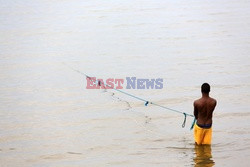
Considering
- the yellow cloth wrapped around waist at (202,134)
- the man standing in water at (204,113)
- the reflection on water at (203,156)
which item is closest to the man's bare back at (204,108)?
the man standing in water at (204,113)

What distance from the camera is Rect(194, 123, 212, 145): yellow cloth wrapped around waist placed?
9.12 m

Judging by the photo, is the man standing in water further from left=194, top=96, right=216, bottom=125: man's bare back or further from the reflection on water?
the reflection on water

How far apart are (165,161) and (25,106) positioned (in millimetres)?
5519

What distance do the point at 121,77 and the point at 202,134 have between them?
23.4ft

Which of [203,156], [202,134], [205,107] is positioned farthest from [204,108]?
[203,156]

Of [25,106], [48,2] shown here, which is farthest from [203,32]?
[48,2]

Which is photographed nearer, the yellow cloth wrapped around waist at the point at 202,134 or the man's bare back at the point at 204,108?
the man's bare back at the point at 204,108

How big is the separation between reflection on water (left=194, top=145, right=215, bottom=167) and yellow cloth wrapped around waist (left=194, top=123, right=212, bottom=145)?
0.64 ft

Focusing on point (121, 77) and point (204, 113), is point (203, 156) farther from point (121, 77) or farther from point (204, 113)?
point (121, 77)

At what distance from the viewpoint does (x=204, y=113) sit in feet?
29.3

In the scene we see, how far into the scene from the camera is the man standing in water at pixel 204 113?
29.1 feet

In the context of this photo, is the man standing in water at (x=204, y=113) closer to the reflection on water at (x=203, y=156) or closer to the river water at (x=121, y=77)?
the reflection on water at (x=203, y=156)

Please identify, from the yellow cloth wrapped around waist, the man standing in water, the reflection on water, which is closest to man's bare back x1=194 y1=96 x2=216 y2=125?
the man standing in water

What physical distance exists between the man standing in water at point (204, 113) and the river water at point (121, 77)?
472mm
